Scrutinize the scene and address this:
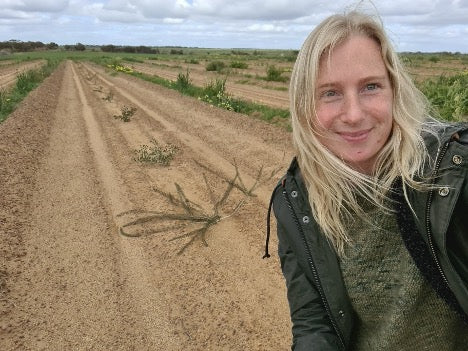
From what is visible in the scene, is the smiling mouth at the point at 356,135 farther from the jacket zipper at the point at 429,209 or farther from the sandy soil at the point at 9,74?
the sandy soil at the point at 9,74

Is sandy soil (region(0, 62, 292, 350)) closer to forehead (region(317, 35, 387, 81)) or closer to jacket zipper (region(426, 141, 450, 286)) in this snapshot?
jacket zipper (region(426, 141, 450, 286))

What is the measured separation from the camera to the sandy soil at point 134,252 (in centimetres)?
331

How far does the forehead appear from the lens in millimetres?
1473

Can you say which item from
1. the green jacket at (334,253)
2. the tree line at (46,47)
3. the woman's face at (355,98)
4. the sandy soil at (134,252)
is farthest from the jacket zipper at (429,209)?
the tree line at (46,47)

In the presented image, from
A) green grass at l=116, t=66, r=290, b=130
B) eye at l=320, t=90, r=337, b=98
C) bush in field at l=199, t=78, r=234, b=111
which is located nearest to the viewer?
eye at l=320, t=90, r=337, b=98

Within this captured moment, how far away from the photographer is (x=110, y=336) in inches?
128

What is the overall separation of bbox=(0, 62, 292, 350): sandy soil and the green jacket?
5.31 ft

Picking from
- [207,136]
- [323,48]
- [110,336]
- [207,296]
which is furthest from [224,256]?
[207,136]

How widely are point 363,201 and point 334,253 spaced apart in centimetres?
21

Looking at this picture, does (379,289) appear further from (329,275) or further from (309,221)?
(309,221)

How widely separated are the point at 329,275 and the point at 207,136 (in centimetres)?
775

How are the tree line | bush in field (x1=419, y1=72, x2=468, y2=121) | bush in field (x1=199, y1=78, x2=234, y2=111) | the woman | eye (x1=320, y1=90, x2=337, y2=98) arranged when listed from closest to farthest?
the woman
eye (x1=320, y1=90, x2=337, y2=98)
bush in field (x1=419, y1=72, x2=468, y2=121)
bush in field (x1=199, y1=78, x2=234, y2=111)
the tree line

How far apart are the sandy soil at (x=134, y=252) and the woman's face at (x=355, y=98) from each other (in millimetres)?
2023

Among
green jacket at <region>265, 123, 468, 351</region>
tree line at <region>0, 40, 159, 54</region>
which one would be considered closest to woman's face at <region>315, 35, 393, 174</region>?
green jacket at <region>265, 123, 468, 351</region>
